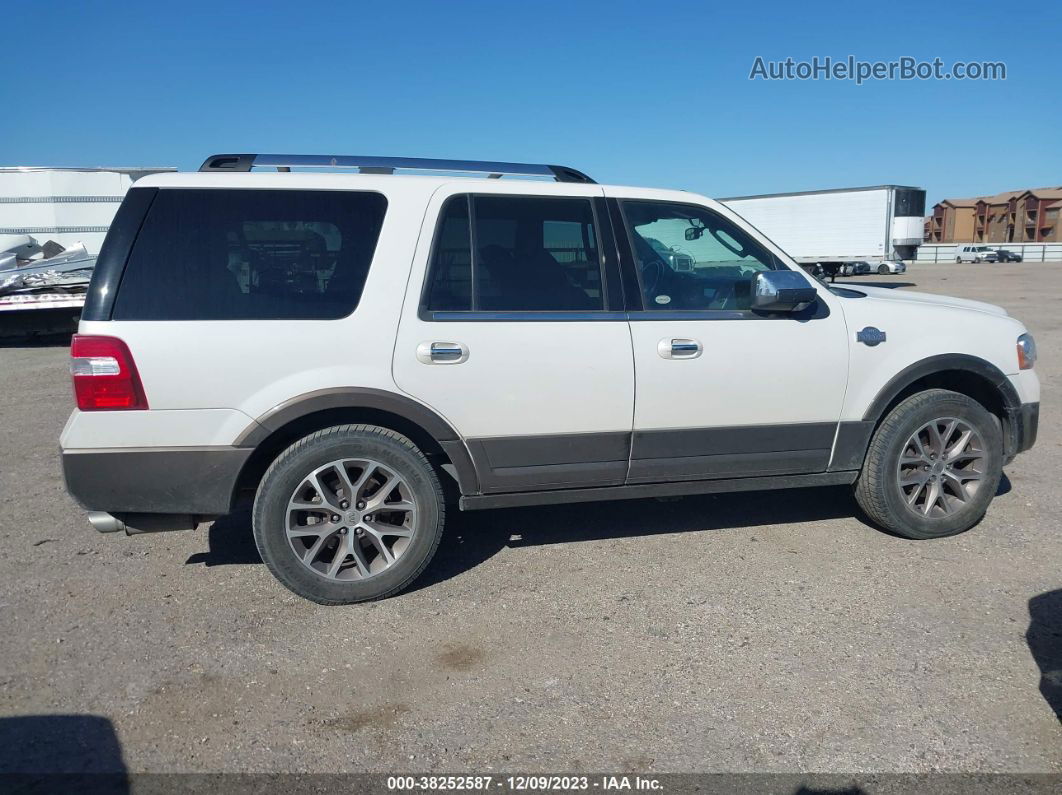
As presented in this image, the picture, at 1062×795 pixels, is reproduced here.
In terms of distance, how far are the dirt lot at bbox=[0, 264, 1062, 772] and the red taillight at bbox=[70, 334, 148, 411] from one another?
1022 mm

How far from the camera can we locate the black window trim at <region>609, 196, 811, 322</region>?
4.18 metres

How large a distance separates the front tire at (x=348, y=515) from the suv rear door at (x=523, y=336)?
316 millimetres

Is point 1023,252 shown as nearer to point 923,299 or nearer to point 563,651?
point 923,299

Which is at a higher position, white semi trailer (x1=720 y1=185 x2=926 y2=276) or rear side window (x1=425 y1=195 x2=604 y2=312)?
white semi trailer (x1=720 y1=185 x2=926 y2=276)

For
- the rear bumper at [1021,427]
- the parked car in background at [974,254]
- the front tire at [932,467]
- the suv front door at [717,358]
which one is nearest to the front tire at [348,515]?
the suv front door at [717,358]

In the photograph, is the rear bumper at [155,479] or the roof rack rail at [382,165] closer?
the rear bumper at [155,479]

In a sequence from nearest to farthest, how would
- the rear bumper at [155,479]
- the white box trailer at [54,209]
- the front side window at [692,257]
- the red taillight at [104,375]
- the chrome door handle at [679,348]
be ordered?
the red taillight at [104,375]
the rear bumper at [155,479]
the chrome door handle at [679,348]
the front side window at [692,257]
the white box trailer at [54,209]

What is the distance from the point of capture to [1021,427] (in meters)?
4.77

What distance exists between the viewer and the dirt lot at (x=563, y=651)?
2.87 m

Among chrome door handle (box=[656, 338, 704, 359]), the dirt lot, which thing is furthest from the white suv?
the dirt lot

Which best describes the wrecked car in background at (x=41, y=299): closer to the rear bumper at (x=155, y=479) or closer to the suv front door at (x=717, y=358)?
the rear bumper at (x=155, y=479)

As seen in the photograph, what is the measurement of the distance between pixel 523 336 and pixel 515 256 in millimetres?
441

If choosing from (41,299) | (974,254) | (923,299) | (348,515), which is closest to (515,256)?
(348,515)

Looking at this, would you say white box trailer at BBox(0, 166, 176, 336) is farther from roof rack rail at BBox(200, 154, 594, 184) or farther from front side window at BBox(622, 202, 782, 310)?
front side window at BBox(622, 202, 782, 310)
